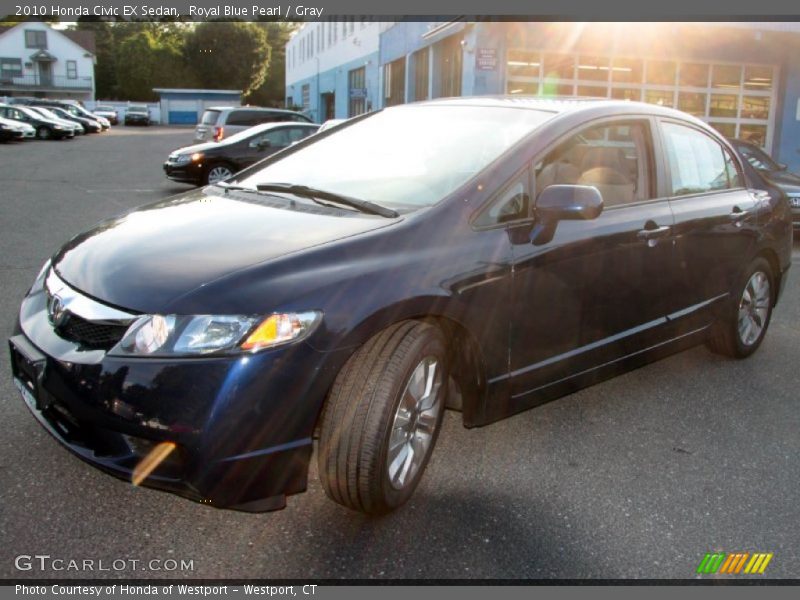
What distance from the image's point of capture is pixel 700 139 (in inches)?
184

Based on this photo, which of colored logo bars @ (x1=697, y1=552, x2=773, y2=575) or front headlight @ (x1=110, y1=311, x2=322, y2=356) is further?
colored logo bars @ (x1=697, y1=552, x2=773, y2=575)

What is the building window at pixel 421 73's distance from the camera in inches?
951

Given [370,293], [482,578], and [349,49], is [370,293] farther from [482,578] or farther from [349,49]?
[349,49]

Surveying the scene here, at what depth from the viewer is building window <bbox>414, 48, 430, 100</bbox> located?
24.2 meters

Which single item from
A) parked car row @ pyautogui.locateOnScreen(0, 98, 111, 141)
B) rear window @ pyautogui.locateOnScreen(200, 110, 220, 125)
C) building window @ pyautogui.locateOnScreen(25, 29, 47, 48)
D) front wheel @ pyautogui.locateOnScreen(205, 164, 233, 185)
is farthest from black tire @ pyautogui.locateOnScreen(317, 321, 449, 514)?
building window @ pyautogui.locateOnScreen(25, 29, 47, 48)

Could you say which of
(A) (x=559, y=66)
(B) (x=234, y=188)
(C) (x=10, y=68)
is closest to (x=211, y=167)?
(A) (x=559, y=66)

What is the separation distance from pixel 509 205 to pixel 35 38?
85.4 m

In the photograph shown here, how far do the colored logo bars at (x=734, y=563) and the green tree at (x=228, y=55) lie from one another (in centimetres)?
7794

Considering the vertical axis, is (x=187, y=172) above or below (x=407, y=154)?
below

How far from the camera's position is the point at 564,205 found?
3.27m

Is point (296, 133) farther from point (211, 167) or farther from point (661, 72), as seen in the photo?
point (661, 72)

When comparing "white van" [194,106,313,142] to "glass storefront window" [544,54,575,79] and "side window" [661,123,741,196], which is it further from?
"side window" [661,123,741,196]

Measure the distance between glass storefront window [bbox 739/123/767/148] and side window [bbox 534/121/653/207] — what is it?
61.4 ft

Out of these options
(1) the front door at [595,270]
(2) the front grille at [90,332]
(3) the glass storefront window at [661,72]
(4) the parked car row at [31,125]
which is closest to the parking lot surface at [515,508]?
(1) the front door at [595,270]
